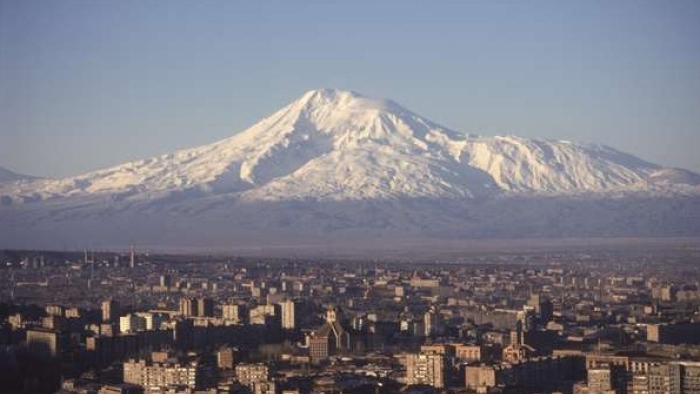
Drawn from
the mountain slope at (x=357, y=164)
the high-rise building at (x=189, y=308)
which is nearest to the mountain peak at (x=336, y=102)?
the mountain slope at (x=357, y=164)

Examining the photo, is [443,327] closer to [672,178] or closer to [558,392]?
[558,392]

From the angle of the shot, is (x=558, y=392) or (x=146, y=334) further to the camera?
(x=146, y=334)

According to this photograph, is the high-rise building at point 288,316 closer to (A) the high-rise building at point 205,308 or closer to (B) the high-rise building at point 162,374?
(A) the high-rise building at point 205,308

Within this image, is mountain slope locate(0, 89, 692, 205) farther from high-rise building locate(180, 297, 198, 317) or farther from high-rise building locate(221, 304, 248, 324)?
high-rise building locate(221, 304, 248, 324)

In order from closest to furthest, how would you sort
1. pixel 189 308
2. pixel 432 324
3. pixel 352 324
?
pixel 352 324, pixel 432 324, pixel 189 308

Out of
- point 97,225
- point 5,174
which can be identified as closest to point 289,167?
point 97,225

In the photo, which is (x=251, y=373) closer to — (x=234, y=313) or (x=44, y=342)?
(x=44, y=342)

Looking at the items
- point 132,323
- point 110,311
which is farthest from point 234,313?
point 132,323
